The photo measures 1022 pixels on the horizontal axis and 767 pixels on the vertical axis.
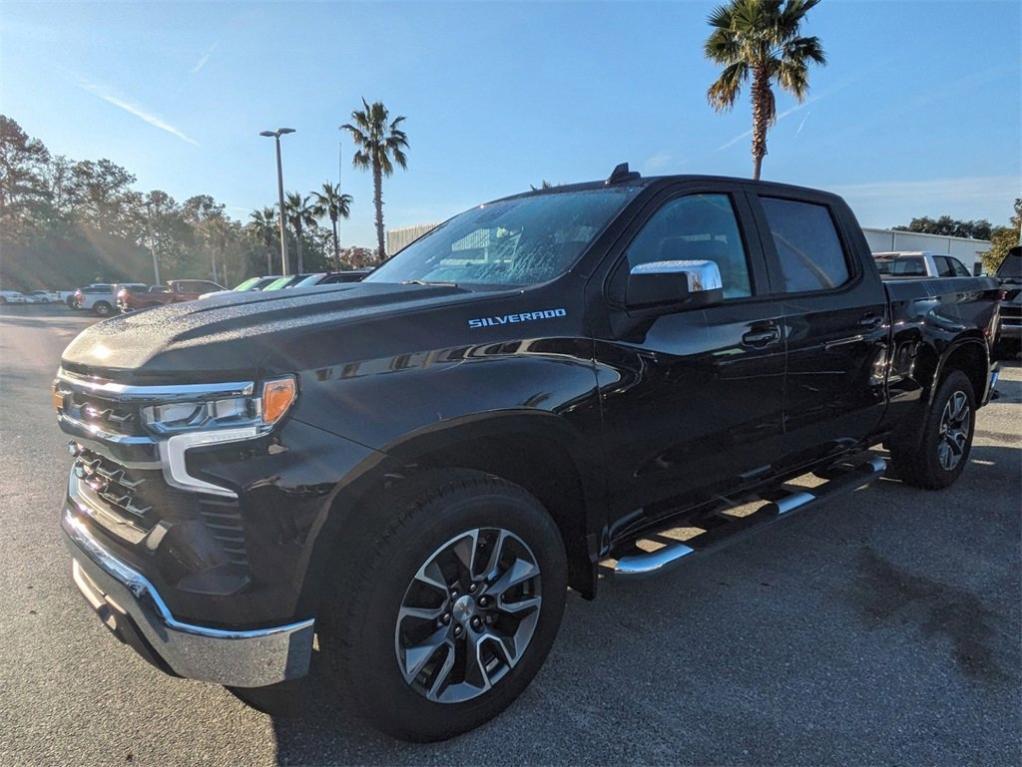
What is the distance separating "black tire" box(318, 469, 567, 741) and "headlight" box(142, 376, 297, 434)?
45 cm

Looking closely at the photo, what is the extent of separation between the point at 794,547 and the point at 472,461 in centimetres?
245

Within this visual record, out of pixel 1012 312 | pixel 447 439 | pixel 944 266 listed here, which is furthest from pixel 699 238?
pixel 944 266

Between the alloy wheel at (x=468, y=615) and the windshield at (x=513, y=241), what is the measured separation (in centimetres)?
107

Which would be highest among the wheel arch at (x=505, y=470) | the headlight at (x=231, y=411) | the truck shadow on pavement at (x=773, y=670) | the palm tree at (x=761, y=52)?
the palm tree at (x=761, y=52)

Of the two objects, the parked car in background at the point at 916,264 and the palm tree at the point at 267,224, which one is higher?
the palm tree at the point at 267,224

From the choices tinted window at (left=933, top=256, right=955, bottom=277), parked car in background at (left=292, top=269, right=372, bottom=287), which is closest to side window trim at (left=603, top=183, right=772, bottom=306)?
parked car in background at (left=292, top=269, right=372, bottom=287)

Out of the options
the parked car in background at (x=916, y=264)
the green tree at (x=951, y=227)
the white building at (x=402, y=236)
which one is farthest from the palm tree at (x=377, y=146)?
the green tree at (x=951, y=227)

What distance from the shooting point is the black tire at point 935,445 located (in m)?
4.53

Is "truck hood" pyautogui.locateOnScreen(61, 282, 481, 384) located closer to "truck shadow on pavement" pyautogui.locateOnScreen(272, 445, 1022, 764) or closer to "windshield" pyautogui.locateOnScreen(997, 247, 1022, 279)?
"truck shadow on pavement" pyautogui.locateOnScreen(272, 445, 1022, 764)

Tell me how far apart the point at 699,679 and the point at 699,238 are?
6.32ft

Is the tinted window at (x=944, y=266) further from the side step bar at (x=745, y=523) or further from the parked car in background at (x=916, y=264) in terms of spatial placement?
the side step bar at (x=745, y=523)

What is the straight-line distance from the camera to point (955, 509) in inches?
177

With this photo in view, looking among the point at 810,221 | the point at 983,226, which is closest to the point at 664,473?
the point at 810,221

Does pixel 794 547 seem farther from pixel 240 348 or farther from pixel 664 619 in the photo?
pixel 240 348
